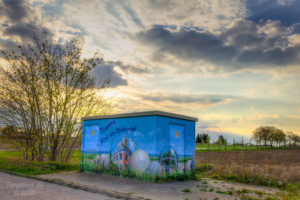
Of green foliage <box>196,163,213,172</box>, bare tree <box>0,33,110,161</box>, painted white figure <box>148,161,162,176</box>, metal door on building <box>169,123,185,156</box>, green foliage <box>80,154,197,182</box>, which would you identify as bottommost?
green foliage <box>196,163,213,172</box>

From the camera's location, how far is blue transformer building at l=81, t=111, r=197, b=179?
9.55m

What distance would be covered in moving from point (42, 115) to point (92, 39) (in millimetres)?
5508

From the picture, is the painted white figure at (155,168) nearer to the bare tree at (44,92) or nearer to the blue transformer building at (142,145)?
the blue transformer building at (142,145)

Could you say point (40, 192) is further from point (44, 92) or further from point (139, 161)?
point (44, 92)

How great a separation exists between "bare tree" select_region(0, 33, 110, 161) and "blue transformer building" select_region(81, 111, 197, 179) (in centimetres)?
412

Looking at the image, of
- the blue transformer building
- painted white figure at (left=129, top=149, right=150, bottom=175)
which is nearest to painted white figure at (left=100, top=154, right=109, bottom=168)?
the blue transformer building

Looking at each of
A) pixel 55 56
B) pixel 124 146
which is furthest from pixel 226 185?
pixel 55 56

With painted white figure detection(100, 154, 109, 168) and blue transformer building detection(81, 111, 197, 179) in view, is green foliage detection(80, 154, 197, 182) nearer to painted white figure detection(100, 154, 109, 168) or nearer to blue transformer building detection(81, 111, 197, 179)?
blue transformer building detection(81, 111, 197, 179)

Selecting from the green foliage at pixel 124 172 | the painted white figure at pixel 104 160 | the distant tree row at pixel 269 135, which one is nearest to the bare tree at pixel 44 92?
the green foliage at pixel 124 172

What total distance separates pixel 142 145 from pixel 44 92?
8369 mm

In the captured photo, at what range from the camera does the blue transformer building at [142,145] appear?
9.55 metres

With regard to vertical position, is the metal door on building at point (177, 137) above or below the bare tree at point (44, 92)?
below

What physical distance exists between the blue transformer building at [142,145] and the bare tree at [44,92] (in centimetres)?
412

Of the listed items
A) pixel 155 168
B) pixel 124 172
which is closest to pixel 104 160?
pixel 124 172
